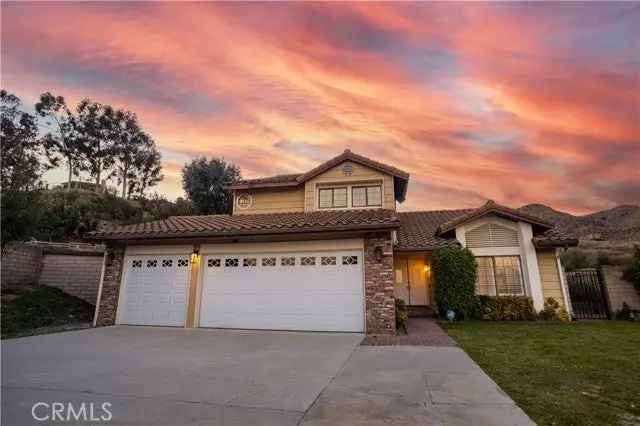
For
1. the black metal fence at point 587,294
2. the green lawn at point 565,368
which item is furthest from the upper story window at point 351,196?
the black metal fence at point 587,294

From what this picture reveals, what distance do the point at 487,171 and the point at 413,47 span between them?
8.62 metres

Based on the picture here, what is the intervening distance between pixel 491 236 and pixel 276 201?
904 cm

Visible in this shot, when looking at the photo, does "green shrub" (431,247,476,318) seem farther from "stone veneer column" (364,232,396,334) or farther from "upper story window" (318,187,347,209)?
"upper story window" (318,187,347,209)

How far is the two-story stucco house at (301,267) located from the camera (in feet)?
30.0

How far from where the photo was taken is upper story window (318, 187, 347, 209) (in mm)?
13820

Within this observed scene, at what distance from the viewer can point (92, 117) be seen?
36781 mm

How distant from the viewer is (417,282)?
1434 centimetres

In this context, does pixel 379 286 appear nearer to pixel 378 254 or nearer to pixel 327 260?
pixel 378 254

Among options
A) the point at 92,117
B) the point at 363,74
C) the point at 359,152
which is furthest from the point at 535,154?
the point at 92,117

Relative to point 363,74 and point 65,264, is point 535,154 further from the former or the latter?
point 65,264

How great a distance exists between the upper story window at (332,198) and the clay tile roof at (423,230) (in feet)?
9.01

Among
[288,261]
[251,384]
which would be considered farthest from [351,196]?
[251,384]

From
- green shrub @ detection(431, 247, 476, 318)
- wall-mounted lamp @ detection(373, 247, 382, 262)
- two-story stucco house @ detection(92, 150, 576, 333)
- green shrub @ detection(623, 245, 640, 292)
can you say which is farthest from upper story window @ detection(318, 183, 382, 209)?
green shrub @ detection(623, 245, 640, 292)

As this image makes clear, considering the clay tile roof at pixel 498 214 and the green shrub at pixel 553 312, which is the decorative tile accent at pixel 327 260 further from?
the green shrub at pixel 553 312
